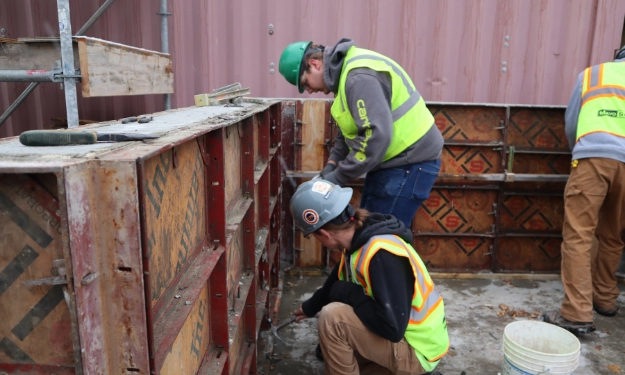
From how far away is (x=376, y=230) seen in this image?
2.46 metres

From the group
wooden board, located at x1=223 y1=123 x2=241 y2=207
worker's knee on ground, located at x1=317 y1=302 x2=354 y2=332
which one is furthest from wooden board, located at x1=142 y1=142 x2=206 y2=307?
worker's knee on ground, located at x1=317 y1=302 x2=354 y2=332

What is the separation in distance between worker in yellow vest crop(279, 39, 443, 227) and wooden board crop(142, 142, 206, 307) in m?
1.40

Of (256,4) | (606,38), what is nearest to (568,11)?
(606,38)

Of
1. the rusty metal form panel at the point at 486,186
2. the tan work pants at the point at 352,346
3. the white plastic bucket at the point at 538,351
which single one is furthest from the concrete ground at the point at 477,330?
the tan work pants at the point at 352,346

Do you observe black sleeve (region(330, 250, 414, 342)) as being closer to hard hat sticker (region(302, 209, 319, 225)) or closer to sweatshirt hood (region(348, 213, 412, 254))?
sweatshirt hood (region(348, 213, 412, 254))

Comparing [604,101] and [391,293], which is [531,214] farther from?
[391,293]

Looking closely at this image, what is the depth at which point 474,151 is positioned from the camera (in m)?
5.04

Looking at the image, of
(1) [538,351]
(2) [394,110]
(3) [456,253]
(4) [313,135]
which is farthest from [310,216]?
(3) [456,253]

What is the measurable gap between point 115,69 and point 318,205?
1912 millimetres

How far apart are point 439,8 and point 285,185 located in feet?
8.75

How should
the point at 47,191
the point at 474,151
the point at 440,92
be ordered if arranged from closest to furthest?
the point at 47,191 < the point at 474,151 < the point at 440,92

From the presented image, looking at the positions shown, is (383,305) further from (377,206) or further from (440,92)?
(440,92)

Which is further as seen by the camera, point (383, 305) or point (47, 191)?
point (383, 305)

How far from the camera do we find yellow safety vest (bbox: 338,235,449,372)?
2.40m
